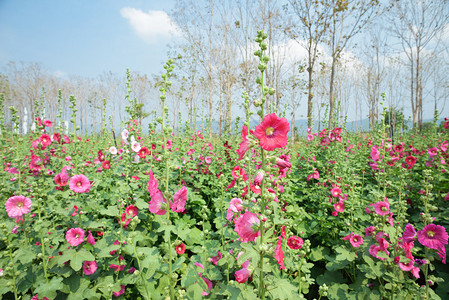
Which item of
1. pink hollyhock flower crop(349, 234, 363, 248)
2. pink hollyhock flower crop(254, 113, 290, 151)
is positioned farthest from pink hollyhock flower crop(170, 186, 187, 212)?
pink hollyhock flower crop(349, 234, 363, 248)

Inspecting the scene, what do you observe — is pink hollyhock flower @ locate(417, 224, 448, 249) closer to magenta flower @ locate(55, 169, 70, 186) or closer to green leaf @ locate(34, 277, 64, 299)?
green leaf @ locate(34, 277, 64, 299)

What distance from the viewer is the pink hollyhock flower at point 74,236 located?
5.79 feet

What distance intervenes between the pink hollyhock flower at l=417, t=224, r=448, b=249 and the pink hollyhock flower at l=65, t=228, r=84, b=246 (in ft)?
9.16

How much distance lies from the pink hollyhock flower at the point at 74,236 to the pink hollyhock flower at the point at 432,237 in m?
2.79

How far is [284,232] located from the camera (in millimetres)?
2047

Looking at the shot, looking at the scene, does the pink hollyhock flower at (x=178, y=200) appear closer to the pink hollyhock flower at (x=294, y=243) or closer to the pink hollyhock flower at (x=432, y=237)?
the pink hollyhock flower at (x=294, y=243)

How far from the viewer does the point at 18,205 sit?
6.07 feet

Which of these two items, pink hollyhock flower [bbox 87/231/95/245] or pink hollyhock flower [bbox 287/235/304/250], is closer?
pink hollyhock flower [bbox 87/231/95/245]

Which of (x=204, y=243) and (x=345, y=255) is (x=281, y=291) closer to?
(x=204, y=243)

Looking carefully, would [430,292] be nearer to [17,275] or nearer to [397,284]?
[397,284]

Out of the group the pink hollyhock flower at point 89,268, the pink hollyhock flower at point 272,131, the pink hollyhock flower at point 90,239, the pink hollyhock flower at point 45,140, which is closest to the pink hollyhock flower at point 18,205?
the pink hollyhock flower at point 90,239

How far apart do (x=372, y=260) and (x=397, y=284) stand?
26 centimetres

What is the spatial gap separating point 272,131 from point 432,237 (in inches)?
70.7

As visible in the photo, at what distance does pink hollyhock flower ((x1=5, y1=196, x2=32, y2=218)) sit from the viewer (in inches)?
70.9
